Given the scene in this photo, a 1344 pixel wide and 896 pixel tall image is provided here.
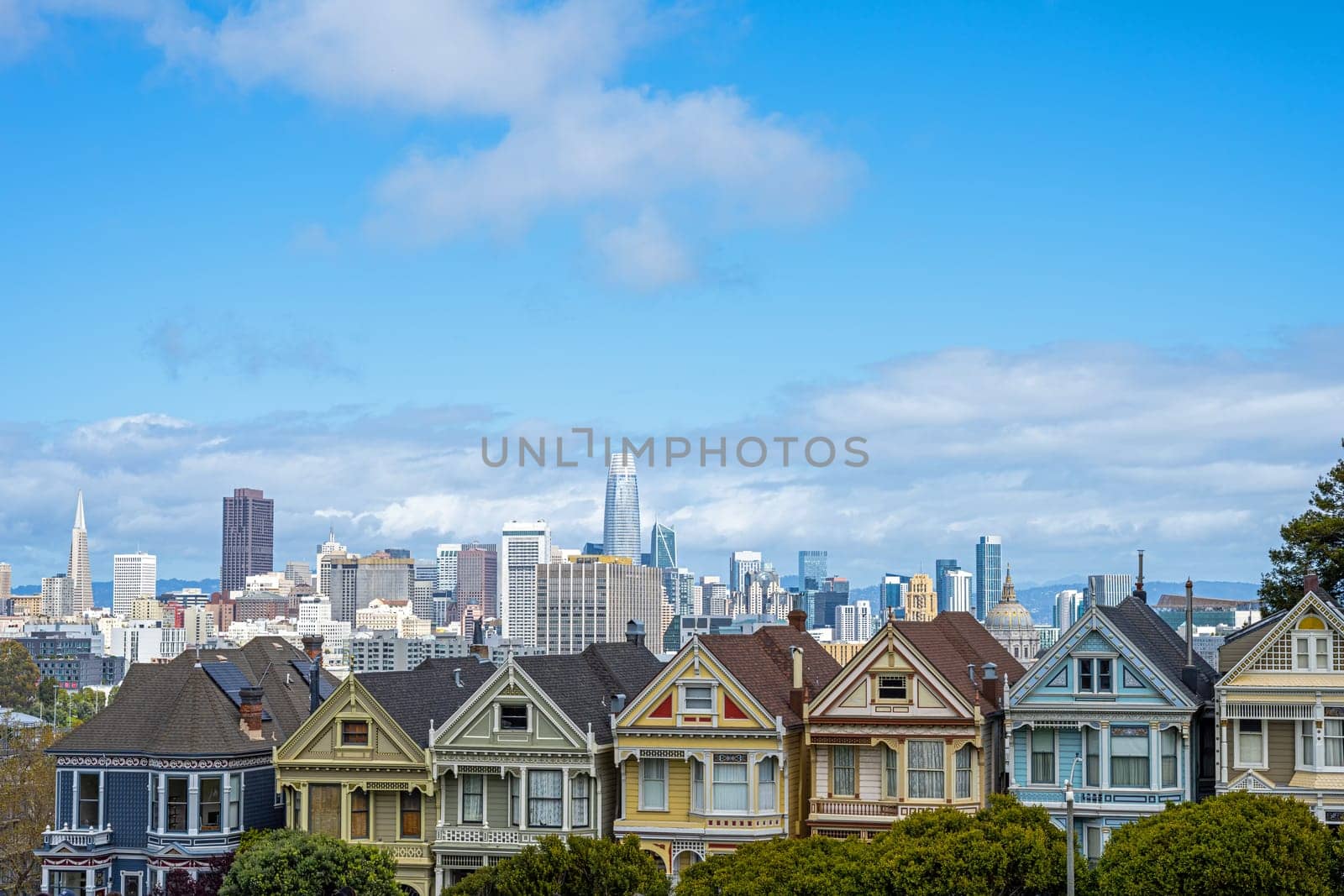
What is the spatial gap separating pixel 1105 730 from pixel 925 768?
5.53m

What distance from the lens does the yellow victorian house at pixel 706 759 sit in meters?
56.9

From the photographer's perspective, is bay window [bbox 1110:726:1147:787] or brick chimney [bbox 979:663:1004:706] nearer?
bay window [bbox 1110:726:1147:787]

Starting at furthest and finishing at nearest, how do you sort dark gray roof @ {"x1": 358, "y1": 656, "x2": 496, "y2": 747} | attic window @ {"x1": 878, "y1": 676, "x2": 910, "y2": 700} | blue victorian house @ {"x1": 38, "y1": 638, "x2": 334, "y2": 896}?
blue victorian house @ {"x1": 38, "y1": 638, "x2": 334, "y2": 896} < dark gray roof @ {"x1": 358, "y1": 656, "x2": 496, "y2": 747} < attic window @ {"x1": 878, "y1": 676, "x2": 910, "y2": 700}

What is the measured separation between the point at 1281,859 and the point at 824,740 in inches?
573

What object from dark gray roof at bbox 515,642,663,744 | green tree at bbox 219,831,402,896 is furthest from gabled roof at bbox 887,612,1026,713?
green tree at bbox 219,831,402,896

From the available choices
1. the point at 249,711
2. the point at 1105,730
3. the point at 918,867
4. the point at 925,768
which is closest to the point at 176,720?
the point at 249,711

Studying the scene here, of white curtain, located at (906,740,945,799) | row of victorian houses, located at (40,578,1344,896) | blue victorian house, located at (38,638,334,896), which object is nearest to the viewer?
row of victorian houses, located at (40,578,1344,896)

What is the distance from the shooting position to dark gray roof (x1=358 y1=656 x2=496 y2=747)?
200ft

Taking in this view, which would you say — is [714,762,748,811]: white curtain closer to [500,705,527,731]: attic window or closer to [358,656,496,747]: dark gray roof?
[500,705,527,731]: attic window

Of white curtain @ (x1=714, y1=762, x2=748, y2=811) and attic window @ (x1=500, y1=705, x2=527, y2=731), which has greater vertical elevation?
attic window @ (x1=500, y1=705, x2=527, y2=731)

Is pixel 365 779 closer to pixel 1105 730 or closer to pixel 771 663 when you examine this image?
pixel 771 663

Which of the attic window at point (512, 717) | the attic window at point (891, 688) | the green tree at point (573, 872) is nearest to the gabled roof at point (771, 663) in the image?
the attic window at point (891, 688)

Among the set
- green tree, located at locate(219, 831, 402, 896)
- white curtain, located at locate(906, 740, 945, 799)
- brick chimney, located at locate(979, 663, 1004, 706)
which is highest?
brick chimney, located at locate(979, 663, 1004, 706)

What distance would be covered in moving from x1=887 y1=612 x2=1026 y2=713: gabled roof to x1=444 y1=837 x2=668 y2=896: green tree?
10699 millimetres
